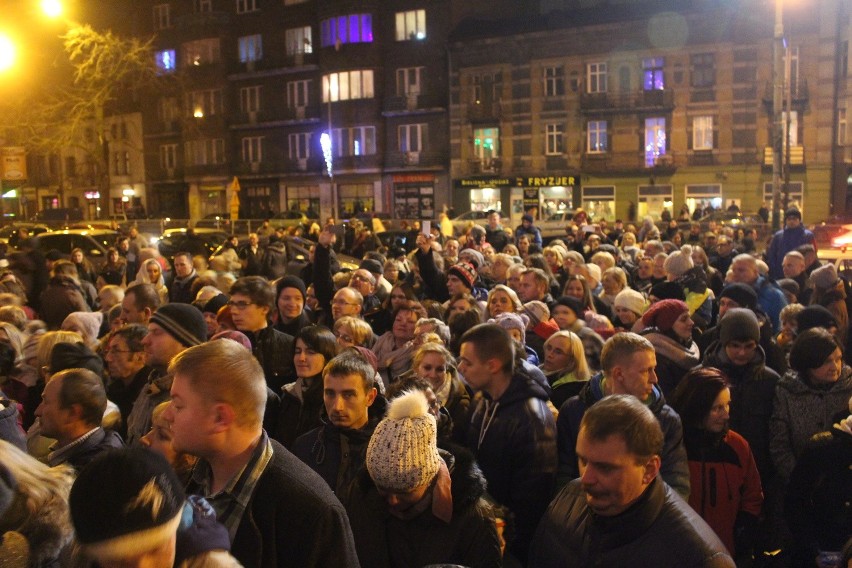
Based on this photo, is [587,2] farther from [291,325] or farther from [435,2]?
[291,325]

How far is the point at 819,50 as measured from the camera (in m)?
36.5

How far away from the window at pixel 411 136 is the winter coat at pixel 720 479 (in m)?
41.4

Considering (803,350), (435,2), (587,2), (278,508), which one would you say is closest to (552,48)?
(587,2)

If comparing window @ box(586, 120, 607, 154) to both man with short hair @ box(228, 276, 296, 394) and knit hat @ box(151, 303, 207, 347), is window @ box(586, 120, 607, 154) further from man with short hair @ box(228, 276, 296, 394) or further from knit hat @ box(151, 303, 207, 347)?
knit hat @ box(151, 303, 207, 347)

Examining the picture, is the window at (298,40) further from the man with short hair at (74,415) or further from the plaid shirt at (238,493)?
the plaid shirt at (238,493)

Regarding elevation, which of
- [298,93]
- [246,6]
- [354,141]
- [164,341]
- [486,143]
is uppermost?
[246,6]

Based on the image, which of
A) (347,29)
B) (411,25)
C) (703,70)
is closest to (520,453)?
(703,70)

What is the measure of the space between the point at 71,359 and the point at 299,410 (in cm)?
158

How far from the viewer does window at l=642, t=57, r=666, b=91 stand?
38.8 meters

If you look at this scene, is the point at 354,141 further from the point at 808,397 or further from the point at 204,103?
the point at 808,397

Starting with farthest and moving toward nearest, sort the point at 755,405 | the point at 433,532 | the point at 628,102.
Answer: the point at 628,102
the point at 755,405
the point at 433,532

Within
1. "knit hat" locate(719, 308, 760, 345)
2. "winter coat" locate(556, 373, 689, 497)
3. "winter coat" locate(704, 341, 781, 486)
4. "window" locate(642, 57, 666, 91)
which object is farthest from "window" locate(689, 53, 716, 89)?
"winter coat" locate(556, 373, 689, 497)

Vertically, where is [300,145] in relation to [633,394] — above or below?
above

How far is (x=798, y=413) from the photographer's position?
4.83m
